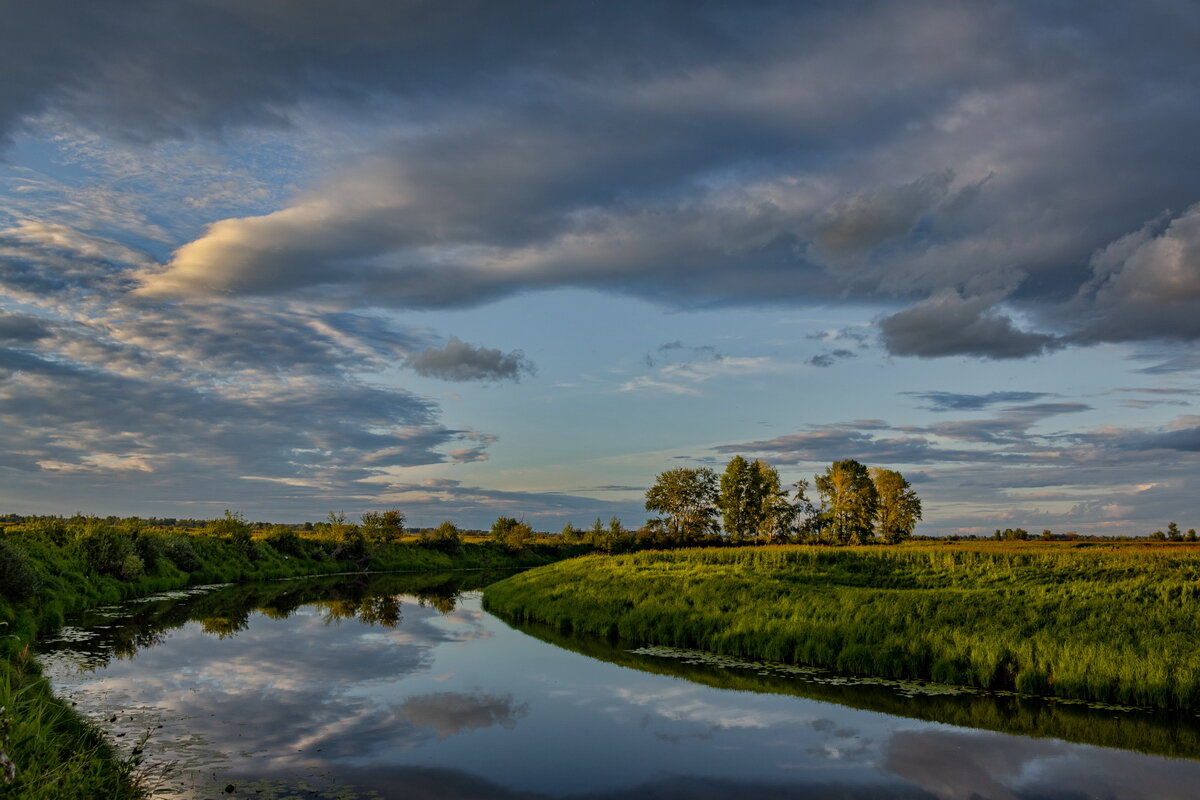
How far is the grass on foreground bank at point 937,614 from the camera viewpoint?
20.6 m

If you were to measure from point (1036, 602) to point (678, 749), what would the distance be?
654 inches

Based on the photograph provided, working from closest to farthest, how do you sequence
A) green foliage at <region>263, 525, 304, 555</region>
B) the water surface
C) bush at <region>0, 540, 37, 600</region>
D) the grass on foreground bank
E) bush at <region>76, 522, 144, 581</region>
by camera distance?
the water surface → the grass on foreground bank → bush at <region>0, 540, 37, 600</region> → bush at <region>76, 522, 144, 581</region> → green foliage at <region>263, 525, 304, 555</region>

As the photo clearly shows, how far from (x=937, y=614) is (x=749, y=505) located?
79.9 m

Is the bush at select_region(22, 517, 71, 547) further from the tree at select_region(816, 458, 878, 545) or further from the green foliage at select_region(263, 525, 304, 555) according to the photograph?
the tree at select_region(816, 458, 878, 545)

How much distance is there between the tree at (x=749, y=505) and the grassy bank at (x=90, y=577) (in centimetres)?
2580

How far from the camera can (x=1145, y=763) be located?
49.5 ft

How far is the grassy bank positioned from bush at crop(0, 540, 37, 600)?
0.05 meters

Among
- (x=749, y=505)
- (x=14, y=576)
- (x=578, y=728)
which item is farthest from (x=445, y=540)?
(x=578, y=728)

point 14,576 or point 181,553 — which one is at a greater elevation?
point 14,576

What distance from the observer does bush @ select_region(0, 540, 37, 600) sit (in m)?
29.2

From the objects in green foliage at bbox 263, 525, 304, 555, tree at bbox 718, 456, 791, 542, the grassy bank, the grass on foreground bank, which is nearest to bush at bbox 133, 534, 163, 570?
the grassy bank

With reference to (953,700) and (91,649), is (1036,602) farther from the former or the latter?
(91,649)

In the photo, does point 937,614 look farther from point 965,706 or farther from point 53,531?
point 53,531

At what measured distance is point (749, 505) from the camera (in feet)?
344
